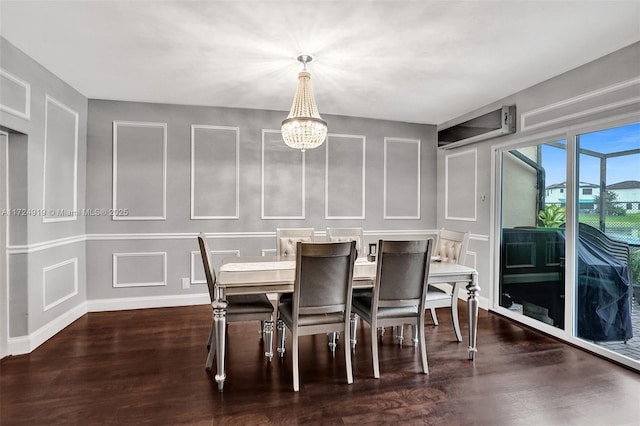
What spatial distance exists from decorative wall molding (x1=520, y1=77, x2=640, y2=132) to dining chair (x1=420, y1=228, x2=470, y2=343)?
1.40 m

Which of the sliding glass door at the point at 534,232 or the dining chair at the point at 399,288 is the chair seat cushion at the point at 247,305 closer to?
the dining chair at the point at 399,288

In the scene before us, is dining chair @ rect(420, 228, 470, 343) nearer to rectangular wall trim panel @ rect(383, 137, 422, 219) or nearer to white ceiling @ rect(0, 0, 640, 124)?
rectangular wall trim panel @ rect(383, 137, 422, 219)

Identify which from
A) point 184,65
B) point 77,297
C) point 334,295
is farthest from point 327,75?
point 77,297

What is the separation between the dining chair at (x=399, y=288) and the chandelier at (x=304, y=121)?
1.06 m

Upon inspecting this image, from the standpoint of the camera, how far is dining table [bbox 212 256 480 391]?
226 cm

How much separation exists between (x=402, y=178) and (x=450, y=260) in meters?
1.98

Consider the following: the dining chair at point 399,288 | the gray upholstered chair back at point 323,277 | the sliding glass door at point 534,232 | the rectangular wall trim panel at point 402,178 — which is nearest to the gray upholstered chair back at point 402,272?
the dining chair at point 399,288

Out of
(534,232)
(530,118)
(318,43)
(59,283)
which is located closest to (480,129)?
(530,118)

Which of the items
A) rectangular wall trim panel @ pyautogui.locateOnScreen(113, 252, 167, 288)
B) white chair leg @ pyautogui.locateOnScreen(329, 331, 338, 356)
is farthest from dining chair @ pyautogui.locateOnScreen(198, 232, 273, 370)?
rectangular wall trim panel @ pyautogui.locateOnScreen(113, 252, 167, 288)

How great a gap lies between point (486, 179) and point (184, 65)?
11.9 feet

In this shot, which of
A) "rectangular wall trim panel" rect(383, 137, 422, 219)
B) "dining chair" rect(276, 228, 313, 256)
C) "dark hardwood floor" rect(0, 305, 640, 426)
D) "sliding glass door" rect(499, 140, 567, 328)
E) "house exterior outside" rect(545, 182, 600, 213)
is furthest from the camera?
"rectangular wall trim panel" rect(383, 137, 422, 219)

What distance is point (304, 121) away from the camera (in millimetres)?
2689

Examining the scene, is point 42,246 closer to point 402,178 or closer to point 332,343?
point 332,343

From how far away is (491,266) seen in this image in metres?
4.07
